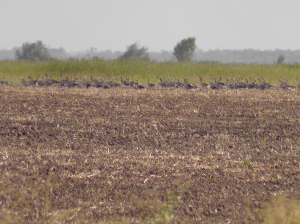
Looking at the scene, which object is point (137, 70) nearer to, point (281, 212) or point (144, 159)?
point (144, 159)

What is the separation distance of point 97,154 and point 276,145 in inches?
123

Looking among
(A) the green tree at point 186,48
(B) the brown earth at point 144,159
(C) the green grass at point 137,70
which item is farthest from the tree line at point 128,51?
(B) the brown earth at point 144,159

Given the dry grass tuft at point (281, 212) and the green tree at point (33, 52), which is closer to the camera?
the dry grass tuft at point (281, 212)

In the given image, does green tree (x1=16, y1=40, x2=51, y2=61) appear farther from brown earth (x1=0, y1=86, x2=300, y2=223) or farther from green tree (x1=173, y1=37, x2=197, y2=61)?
brown earth (x1=0, y1=86, x2=300, y2=223)

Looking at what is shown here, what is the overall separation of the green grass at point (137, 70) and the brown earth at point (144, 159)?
8.50m

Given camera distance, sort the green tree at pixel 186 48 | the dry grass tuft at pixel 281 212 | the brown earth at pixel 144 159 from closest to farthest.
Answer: the dry grass tuft at pixel 281 212
the brown earth at pixel 144 159
the green tree at pixel 186 48

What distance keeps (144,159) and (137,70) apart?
14035 millimetres

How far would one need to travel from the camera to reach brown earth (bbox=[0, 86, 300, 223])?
452cm

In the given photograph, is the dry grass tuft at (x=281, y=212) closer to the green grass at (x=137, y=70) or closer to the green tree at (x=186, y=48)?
the green grass at (x=137, y=70)

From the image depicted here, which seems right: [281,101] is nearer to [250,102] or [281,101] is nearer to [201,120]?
[250,102]

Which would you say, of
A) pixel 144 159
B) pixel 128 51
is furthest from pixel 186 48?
pixel 144 159

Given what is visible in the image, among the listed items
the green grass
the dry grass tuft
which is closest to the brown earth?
the dry grass tuft

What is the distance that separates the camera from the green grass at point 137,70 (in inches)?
752

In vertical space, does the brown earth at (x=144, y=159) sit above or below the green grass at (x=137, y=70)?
below
